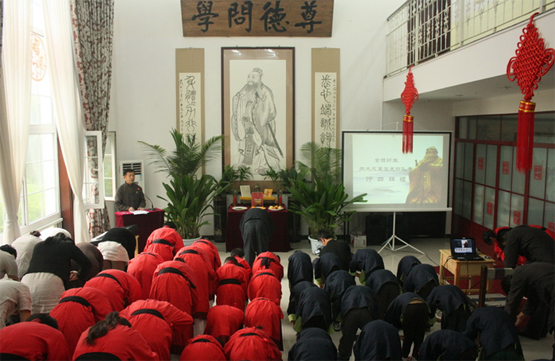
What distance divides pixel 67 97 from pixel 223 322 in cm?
436

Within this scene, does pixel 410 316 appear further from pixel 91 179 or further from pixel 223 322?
pixel 91 179

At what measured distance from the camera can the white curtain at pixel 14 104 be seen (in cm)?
465

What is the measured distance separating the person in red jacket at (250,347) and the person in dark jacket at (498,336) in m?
1.56

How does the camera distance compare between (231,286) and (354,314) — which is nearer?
(354,314)

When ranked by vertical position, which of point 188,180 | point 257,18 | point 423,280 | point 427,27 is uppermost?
point 257,18

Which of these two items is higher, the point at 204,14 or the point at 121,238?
the point at 204,14

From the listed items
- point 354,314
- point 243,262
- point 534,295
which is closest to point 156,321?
point 354,314

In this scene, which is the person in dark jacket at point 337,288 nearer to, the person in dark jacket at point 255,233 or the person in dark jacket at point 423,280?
the person in dark jacket at point 423,280

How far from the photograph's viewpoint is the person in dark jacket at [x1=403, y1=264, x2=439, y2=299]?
4.57 metres

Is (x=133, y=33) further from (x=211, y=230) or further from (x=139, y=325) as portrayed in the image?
(x=139, y=325)

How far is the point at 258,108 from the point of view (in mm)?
8359

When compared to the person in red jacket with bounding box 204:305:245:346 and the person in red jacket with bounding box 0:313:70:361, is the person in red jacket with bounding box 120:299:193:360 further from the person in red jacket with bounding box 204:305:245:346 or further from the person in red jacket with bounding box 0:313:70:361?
the person in red jacket with bounding box 0:313:70:361

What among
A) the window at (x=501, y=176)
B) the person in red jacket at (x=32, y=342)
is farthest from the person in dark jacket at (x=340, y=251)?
the person in red jacket at (x=32, y=342)

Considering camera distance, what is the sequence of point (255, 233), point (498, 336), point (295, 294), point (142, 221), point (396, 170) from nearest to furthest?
point (498, 336)
point (295, 294)
point (255, 233)
point (142, 221)
point (396, 170)
